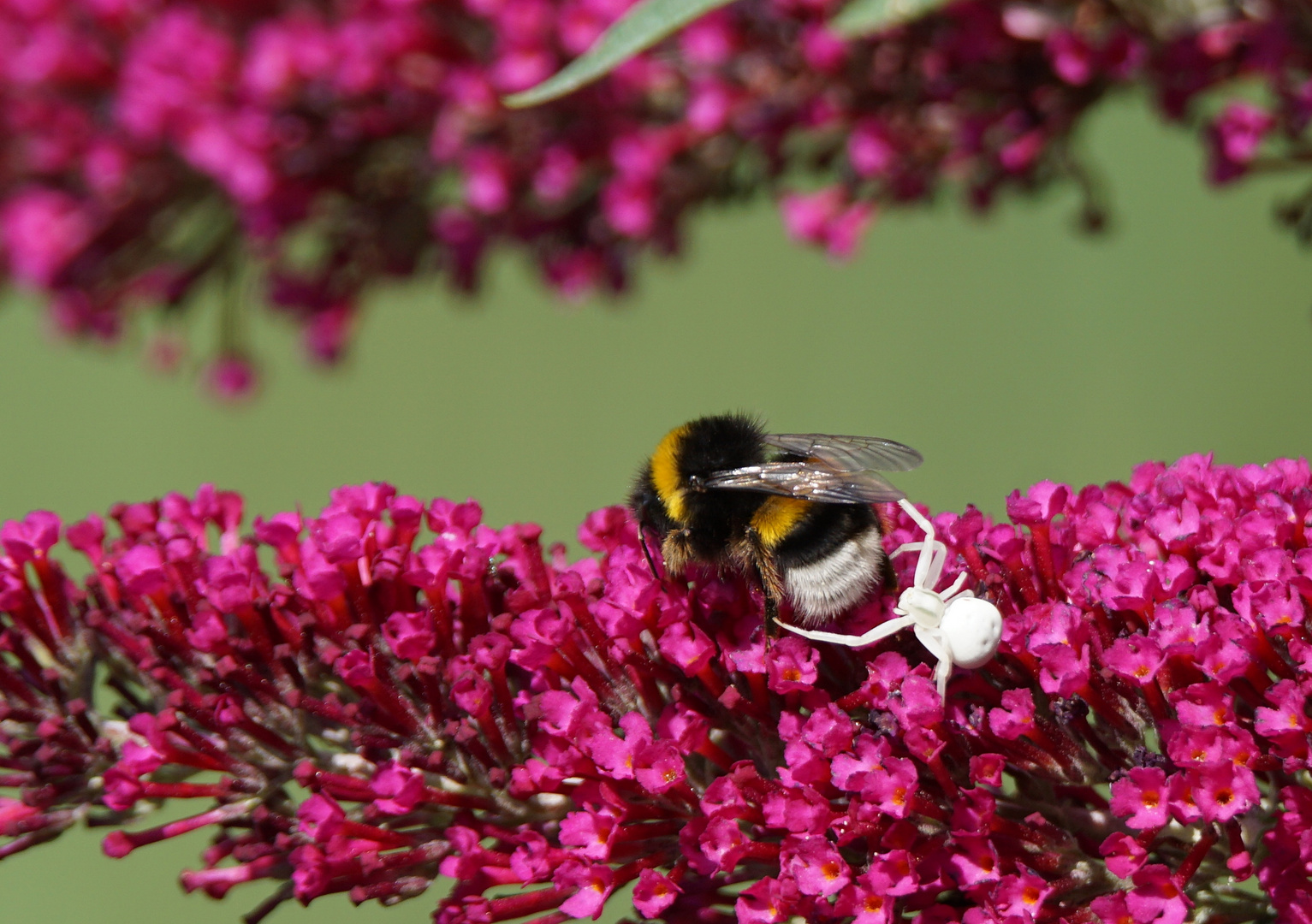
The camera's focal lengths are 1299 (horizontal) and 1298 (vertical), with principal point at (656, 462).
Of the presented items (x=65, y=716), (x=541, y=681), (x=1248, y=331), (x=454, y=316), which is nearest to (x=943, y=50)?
(x=541, y=681)

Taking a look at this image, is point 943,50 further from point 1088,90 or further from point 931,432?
point 931,432

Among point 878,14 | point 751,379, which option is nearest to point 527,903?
point 878,14

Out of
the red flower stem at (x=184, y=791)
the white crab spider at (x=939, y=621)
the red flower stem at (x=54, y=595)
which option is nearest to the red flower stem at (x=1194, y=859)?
the white crab spider at (x=939, y=621)

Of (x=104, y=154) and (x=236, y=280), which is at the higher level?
(x=104, y=154)

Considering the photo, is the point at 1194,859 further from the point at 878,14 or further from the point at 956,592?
the point at 878,14

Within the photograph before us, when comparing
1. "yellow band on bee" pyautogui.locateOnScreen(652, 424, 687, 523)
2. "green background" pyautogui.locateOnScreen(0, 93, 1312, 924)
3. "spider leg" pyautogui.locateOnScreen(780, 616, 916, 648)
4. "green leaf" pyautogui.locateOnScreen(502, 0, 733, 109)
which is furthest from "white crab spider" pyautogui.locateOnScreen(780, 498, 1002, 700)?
"green background" pyautogui.locateOnScreen(0, 93, 1312, 924)

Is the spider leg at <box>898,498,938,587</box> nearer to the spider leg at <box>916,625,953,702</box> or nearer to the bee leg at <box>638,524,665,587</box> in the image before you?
the spider leg at <box>916,625,953,702</box>
